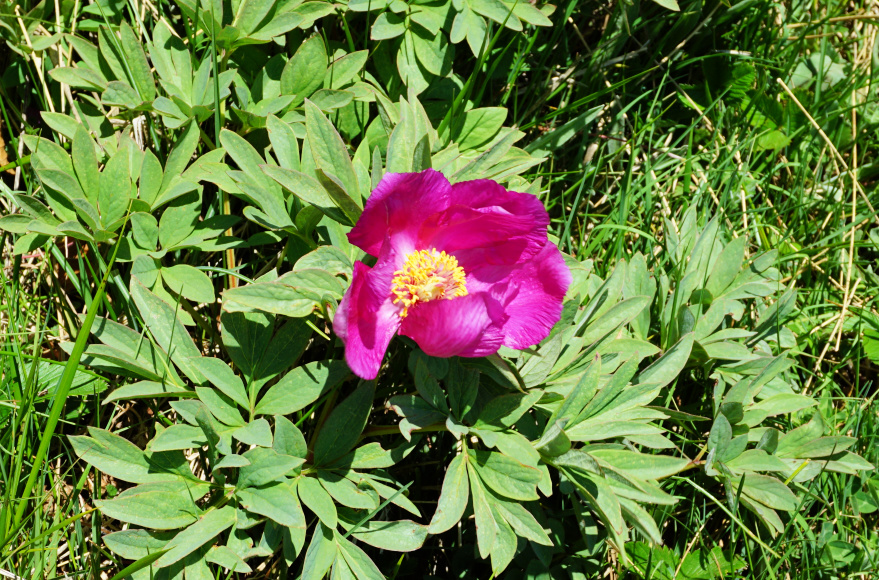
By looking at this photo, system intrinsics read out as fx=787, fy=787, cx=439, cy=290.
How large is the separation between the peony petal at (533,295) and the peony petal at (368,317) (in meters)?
0.25

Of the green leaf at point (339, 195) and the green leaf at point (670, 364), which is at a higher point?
the green leaf at point (339, 195)

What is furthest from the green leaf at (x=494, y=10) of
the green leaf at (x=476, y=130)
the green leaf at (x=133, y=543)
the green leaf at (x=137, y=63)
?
Result: the green leaf at (x=133, y=543)

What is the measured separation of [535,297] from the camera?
196cm

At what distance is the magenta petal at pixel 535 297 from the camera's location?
191 centimetres

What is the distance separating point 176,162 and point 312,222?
0.49 metres

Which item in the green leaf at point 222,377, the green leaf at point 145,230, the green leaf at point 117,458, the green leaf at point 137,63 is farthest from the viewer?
the green leaf at point 137,63

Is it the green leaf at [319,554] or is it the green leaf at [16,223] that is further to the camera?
the green leaf at [16,223]

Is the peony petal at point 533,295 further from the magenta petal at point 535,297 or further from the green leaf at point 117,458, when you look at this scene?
the green leaf at point 117,458

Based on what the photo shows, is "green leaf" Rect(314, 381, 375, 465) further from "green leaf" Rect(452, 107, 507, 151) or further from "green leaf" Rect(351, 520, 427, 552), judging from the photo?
"green leaf" Rect(452, 107, 507, 151)

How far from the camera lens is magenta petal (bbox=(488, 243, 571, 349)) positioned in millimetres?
1913

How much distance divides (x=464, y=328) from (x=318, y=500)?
0.56 metres

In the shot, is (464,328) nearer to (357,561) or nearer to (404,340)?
(404,340)

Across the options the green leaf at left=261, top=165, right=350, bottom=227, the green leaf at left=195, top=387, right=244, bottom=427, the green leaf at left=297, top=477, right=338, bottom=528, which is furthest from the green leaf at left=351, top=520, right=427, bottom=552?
the green leaf at left=261, top=165, right=350, bottom=227

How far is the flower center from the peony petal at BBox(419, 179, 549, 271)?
45 millimetres
